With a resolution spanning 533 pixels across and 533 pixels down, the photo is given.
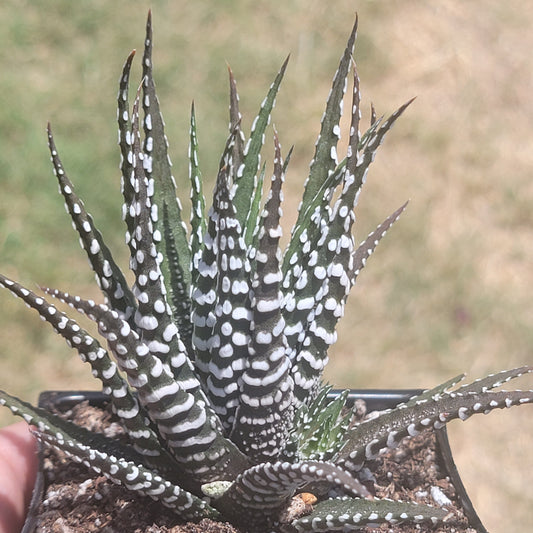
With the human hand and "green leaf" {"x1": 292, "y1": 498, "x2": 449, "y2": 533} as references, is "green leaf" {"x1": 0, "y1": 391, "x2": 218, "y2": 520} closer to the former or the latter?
"green leaf" {"x1": 292, "y1": 498, "x2": 449, "y2": 533}

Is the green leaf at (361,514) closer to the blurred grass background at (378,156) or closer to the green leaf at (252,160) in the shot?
the green leaf at (252,160)

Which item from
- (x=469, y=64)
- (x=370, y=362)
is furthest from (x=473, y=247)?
(x=469, y=64)

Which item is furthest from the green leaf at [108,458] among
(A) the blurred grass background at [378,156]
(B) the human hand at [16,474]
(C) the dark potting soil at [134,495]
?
(A) the blurred grass background at [378,156]

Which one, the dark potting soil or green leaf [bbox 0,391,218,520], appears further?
the dark potting soil

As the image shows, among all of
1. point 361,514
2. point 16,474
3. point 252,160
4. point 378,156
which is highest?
point 378,156

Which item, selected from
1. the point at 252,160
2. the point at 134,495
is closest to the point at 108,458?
the point at 134,495

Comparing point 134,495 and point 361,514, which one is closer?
point 361,514

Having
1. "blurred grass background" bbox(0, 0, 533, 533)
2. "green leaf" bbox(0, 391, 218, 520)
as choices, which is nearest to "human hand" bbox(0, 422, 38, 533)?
"green leaf" bbox(0, 391, 218, 520)

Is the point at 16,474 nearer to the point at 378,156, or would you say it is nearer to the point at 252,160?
the point at 252,160
